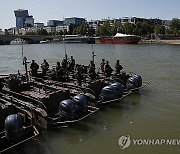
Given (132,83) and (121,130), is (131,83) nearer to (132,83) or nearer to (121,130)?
(132,83)

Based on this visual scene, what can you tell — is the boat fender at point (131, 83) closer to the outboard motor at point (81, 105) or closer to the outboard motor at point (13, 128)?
the outboard motor at point (81, 105)

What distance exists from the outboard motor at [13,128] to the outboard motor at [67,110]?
3.26m

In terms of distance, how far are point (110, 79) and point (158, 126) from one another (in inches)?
297

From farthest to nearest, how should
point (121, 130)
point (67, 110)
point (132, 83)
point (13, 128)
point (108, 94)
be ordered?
1. point (132, 83)
2. point (108, 94)
3. point (121, 130)
4. point (67, 110)
5. point (13, 128)

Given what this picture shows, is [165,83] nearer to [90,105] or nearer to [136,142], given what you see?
[90,105]

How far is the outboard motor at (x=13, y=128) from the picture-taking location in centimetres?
1405

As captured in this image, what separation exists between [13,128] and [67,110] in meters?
3.78

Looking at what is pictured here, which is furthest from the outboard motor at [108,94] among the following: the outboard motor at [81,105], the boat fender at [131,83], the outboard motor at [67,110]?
the outboard motor at [67,110]

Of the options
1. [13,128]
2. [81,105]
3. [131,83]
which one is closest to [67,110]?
[81,105]

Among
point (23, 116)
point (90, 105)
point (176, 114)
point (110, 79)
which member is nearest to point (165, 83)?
point (110, 79)

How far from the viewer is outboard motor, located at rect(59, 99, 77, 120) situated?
16.9m

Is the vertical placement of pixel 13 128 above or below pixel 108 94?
below

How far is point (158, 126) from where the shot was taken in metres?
18.2

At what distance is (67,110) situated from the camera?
665 inches
